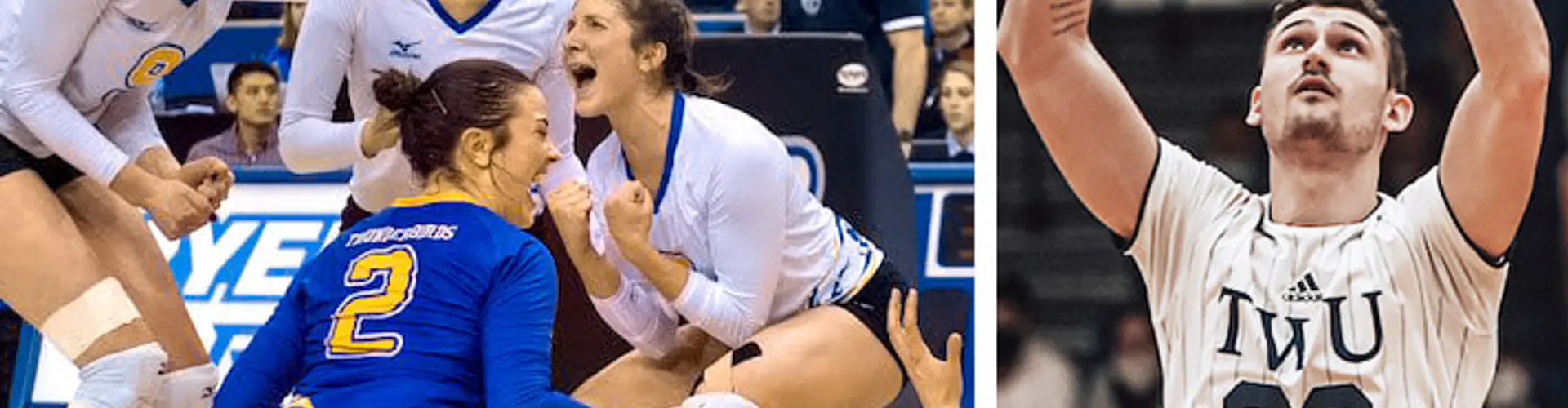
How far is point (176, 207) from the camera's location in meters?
4.30

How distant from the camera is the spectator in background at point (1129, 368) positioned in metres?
4.18

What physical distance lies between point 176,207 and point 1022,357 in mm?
1819

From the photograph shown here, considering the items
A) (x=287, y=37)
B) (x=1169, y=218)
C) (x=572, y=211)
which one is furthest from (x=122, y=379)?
(x=1169, y=218)

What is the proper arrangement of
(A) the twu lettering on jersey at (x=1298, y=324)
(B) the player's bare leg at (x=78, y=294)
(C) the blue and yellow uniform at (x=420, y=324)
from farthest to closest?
(B) the player's bare leg at (x=78, y=294) < (A) the twu lettering on jersey at (x=1298, y=324) < (C) the blue and yellow uniform at (x=420, y=324)

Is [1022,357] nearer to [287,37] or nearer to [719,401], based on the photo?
[719,401]

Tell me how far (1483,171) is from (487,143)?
1929 mm

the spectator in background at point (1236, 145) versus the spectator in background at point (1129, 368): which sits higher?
the spectator in background at point (1236, 145)

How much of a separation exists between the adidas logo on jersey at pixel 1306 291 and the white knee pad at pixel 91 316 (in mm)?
2362

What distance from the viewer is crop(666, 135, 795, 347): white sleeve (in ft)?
13.2

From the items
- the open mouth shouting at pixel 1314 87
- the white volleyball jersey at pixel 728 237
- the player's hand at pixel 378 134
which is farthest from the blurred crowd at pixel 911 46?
the open mouth shouting at pixel 1314 87

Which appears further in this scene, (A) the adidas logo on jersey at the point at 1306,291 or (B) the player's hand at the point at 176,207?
(B) the player's hand at the point at 176,207

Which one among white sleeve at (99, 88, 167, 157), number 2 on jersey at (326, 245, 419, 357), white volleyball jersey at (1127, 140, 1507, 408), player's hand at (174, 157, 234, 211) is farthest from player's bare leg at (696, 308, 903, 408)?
white sleeve at (99, 88, 167, 157)

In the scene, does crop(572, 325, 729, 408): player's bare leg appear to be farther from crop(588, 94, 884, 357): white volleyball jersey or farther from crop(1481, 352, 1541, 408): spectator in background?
crop(1481, 352, 1541, 408): spectator in background

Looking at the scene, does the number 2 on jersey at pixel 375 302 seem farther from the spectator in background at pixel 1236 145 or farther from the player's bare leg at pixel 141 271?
the spectator in background at pixel 1236 145
